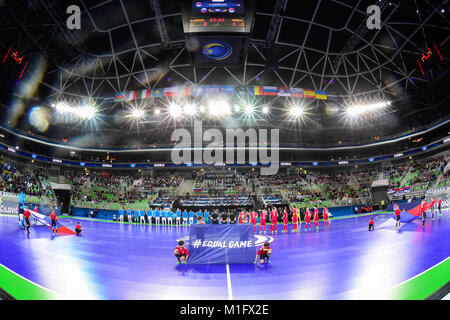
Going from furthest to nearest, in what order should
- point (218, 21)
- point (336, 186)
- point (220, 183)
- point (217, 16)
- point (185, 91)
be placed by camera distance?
point (336, 186) → point (220, 183) → point (185, 91) → point (218, 21) → point (217, 16)

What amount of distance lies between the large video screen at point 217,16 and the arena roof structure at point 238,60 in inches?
17.6

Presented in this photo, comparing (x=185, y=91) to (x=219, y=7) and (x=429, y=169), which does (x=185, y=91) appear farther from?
(x=429, y=169)

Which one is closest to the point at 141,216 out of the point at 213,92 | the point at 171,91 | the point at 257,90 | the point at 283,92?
the point at 171,91

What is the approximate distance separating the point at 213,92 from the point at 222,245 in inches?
789

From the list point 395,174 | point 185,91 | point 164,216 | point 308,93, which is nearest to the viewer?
point 185,91

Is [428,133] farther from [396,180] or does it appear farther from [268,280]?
[268,280]

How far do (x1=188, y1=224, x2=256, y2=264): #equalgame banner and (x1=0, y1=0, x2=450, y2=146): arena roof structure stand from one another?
421 inches

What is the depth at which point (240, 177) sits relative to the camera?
4253cm

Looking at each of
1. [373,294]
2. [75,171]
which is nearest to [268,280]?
[373,294]

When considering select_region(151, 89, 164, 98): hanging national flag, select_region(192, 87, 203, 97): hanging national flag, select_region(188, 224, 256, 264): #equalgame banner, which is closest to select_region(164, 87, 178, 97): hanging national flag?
select_region(151, 89, 164, 98): hanging national flag

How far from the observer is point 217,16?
482 inches

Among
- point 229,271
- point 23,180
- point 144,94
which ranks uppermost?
point 144,94

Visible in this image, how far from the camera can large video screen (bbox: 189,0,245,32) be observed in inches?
469

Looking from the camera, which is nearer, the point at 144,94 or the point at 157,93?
the point at 157,93
